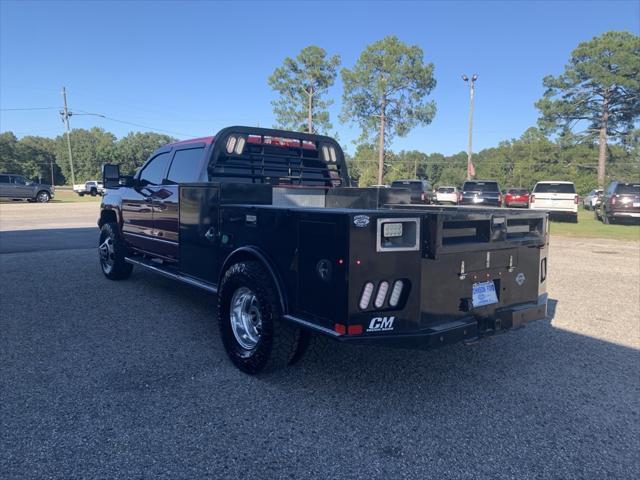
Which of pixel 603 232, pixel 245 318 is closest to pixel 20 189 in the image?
pixel 603 232

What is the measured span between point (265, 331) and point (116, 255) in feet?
14.8

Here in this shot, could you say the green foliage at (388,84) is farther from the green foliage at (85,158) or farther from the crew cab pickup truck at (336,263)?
the green foliage at (85,158)

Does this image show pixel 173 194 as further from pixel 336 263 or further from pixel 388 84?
pixel 388 84

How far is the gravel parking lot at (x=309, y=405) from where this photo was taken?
2721 millimetres

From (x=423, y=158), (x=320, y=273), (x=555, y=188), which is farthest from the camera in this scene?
(x=423, y=158)

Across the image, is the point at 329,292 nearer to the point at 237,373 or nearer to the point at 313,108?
the point at 237,373

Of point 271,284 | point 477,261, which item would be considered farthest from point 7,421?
point 477,261

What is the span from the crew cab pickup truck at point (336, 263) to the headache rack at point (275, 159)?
25 mm

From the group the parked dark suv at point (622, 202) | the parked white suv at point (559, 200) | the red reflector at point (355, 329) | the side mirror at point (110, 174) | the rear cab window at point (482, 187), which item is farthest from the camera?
the rear cab window at point (482, 187)

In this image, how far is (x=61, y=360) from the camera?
4.20 m

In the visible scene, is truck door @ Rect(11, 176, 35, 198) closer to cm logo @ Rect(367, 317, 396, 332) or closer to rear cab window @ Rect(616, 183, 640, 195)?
rear cab window @ Rect(616, 183, 640, 195)

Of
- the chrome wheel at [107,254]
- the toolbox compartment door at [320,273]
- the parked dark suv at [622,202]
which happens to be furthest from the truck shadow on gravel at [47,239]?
the parked dark suv at [622,202]

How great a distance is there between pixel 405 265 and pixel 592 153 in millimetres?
55440

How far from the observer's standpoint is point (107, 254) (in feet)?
24.9
